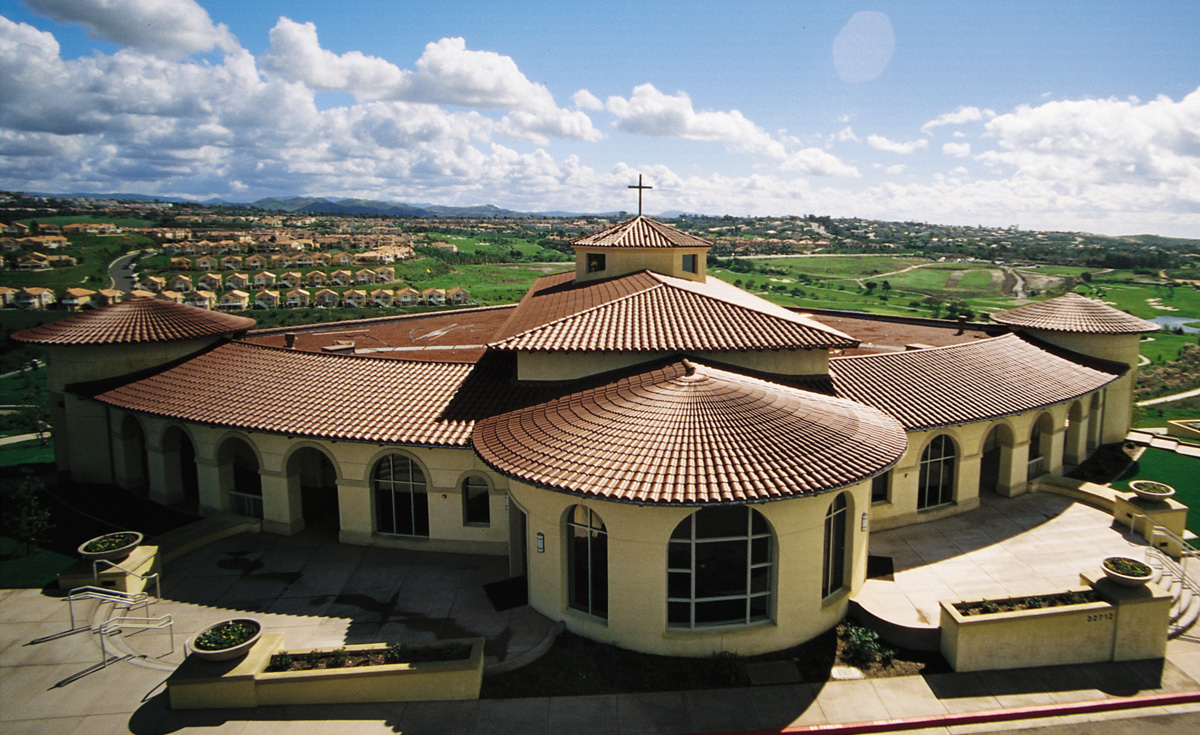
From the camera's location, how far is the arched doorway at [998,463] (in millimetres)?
26172

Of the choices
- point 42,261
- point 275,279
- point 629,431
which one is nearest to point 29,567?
point 629,431

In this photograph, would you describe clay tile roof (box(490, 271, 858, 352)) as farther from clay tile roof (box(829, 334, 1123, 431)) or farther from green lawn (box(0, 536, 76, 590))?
green lawn (box(0, 536, 76, 590))

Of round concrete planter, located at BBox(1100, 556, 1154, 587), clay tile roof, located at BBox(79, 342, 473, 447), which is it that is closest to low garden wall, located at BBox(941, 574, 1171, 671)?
round concrete planter, located at BBox(1100, 556, 1154, 587)

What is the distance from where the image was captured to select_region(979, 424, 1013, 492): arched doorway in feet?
85.9

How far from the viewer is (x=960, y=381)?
25.2 meters

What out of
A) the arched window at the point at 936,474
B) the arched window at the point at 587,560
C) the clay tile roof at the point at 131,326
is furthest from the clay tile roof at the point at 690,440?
the clay tile roof at the point at 131,326

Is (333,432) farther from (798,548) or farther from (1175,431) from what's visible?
(1175,431)

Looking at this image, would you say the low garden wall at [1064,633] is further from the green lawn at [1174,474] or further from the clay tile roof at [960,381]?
the green lawn at [1174,474]

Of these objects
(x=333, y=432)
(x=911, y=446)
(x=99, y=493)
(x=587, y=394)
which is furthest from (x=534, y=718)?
(x=99, y=493)

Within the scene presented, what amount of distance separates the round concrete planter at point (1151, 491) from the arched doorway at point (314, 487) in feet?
88.1

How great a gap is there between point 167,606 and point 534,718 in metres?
11.3

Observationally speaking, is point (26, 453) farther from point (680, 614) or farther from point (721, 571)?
point (721, 571)

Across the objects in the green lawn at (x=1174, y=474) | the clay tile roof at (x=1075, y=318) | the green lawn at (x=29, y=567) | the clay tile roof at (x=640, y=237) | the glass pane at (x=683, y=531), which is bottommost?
Result: the green lawn at (x=1174, y=474)

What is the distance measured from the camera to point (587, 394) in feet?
65.8
